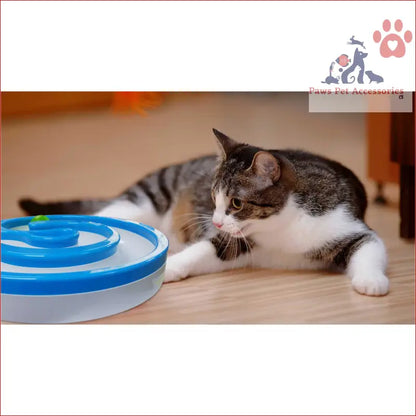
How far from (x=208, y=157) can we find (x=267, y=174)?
2.01 ft

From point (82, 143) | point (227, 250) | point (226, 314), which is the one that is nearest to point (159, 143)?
point (82, 143)

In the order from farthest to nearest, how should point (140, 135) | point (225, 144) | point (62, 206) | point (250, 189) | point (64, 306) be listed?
1. point (140, 135)
2. point (62, 206)
3. point (225, 144)
4. point (250, 189)
5. point (64, 306)

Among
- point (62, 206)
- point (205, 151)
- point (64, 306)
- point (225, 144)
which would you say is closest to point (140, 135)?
point (205, 151)

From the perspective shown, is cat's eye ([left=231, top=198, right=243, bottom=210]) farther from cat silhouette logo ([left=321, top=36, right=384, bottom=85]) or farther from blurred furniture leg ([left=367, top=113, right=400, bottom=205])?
blurred furniture leg ([left=367, top=113, right=400, bottom=205])

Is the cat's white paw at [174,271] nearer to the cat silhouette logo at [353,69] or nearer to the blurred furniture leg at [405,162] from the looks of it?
the cat silhouette logo at [353,69]

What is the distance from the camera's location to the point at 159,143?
2.69 metres

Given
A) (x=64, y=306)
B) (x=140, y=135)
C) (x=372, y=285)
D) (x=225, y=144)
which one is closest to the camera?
(x=64, y=306)

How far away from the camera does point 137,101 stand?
194cm

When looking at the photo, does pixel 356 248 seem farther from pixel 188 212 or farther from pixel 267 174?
pixel 188 212

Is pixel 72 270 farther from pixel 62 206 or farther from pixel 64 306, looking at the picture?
pixel 62 206

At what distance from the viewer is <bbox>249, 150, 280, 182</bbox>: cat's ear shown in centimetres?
162

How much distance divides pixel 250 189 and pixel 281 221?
0.14 m

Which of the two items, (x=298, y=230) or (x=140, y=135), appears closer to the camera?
(x=298, y=230)

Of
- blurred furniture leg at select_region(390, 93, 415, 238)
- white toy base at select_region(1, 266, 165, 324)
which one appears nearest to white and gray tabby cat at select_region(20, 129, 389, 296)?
blurred furniture leg at select_region(390, 93, 415, 238)
